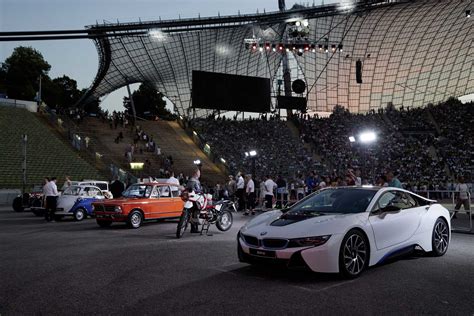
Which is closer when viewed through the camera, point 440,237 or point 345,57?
point 440,237

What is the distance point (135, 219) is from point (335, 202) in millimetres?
8573

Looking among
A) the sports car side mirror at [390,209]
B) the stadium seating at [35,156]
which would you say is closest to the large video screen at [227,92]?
the stadium seating at [35,156]

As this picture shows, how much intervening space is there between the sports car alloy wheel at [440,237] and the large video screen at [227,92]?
27364 mm

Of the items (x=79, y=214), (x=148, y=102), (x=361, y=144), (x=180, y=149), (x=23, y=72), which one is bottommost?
(x=79, y=214)

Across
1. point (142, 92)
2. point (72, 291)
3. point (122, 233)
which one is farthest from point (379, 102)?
point (72, 291)

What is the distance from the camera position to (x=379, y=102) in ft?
246

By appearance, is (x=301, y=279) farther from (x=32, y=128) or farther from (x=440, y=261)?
(x=32, y=128)

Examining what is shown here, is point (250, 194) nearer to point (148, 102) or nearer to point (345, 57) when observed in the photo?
point (345, 57)

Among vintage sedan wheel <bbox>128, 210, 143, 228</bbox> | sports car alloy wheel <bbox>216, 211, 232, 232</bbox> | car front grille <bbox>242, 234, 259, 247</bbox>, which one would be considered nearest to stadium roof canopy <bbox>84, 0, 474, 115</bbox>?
vintage sedan wheel <bbox>128, 210, 143, 228</bbox>

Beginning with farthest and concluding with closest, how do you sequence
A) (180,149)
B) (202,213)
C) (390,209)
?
(180,149) → (202,213) → (390,209)

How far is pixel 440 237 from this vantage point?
8586 millimetres

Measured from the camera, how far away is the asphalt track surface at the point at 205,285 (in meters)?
5.18

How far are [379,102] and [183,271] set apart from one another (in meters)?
73.2

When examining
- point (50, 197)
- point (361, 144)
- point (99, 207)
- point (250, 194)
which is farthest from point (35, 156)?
point (361, 144)
